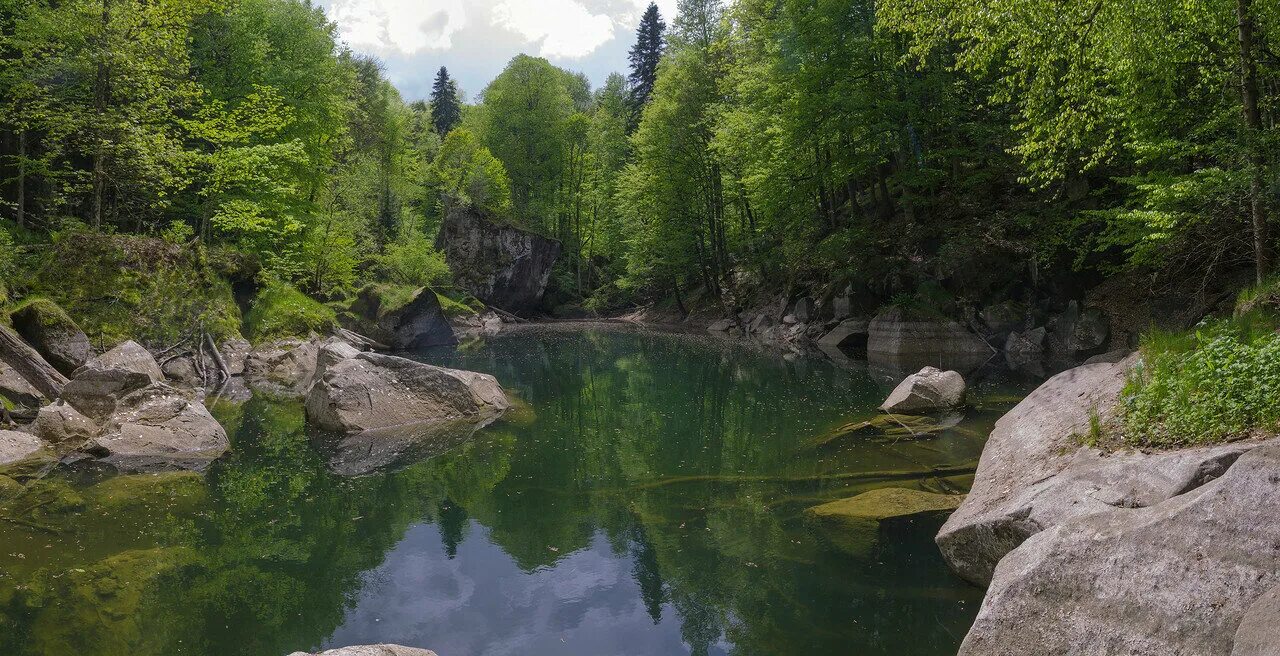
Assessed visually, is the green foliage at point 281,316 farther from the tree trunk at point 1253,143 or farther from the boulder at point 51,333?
the tree trunk at point 1253,143

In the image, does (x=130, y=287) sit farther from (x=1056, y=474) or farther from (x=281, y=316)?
(x=1056, y=474)

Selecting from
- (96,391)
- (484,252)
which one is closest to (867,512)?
(96,391)

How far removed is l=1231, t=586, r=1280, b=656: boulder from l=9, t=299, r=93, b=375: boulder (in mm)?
19034

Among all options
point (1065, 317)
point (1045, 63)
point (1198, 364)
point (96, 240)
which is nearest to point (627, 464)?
point (1198, 364)

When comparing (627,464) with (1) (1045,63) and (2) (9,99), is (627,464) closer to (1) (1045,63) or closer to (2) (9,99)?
(1) (1045,63)

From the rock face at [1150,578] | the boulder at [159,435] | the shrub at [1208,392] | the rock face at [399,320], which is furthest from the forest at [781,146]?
the rock face at [1150,578]

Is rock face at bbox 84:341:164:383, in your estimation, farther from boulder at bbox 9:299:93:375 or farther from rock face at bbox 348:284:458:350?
rock face at bbox 348:284:458:350

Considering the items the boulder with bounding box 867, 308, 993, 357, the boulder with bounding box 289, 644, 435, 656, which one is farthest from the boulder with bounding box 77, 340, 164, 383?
the boulder with bounding box 867, 308, 993, 357

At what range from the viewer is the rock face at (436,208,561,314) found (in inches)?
1945

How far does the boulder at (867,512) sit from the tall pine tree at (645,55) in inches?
2041

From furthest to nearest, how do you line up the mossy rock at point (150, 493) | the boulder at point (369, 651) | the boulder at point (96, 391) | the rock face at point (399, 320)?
the rock face at point (399, 320)
the boulder at point (96, 391)
the mossy rock at point (150, 493)
the boulder at point (369, 651)

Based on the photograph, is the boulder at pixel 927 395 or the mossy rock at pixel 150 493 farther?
the boulder at pixel 927 395

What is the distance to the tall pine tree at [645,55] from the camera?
58438 mm

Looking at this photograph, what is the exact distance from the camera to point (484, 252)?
49.5m
